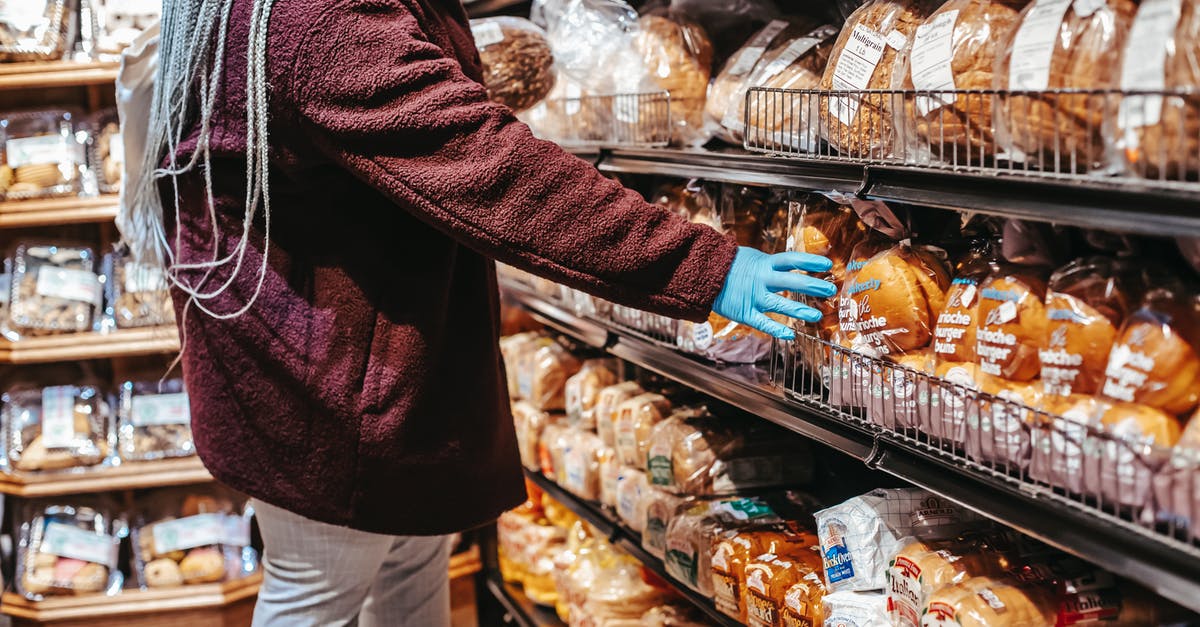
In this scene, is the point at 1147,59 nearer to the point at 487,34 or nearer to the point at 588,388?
the point at 487,34

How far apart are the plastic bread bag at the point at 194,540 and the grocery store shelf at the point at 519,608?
0.71 meters

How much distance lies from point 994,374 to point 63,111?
108 inches

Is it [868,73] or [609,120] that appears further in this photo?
[609,120]

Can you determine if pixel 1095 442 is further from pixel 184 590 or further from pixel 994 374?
pixel 184 590

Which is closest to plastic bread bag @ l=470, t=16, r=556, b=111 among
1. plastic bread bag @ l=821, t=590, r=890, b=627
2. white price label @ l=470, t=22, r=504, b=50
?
white price label @ l=470, t=22, r=504, b=50

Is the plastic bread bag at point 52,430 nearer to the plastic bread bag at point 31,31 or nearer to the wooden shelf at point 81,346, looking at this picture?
the wooden shelf at point 81,346

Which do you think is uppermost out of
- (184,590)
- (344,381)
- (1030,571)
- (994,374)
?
(994,374)

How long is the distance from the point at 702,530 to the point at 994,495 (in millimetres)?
737

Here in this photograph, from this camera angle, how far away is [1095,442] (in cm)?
99

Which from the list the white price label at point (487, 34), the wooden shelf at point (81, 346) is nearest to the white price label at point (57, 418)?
the wooden shelf at point (81, 346)

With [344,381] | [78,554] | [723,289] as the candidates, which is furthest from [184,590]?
[723,289]

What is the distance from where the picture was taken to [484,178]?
1.30 metres

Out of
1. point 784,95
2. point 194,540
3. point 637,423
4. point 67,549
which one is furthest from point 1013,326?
point 67,549

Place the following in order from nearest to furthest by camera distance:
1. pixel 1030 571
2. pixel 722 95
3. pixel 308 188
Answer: pixel 1030 571, pixel 308 188, pixel 722 95
